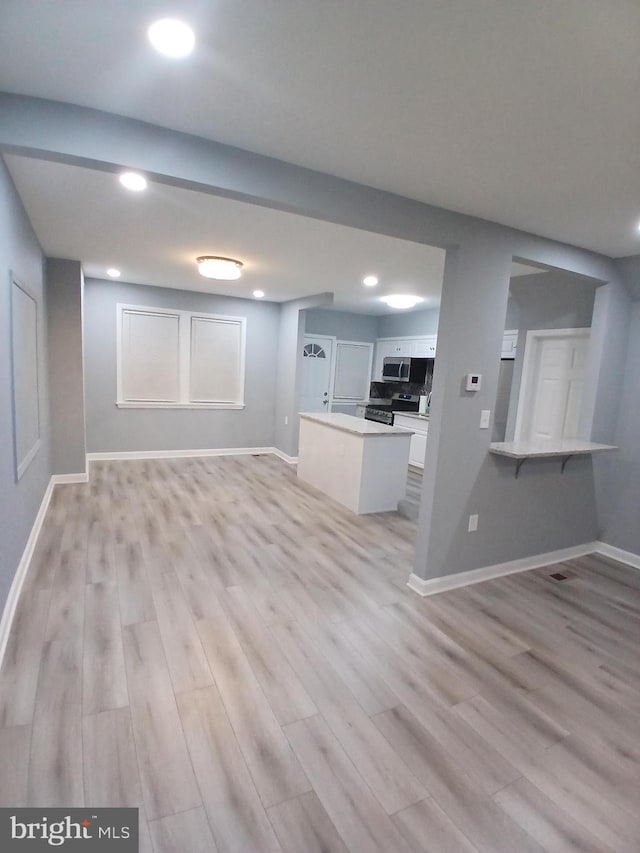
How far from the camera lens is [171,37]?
4.40 feet

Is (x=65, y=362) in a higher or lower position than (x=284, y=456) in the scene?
higher

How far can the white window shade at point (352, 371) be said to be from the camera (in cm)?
800

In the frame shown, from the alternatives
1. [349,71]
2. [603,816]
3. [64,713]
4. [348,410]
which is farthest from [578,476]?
[348,410]

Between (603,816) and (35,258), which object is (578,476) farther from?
(35,258)

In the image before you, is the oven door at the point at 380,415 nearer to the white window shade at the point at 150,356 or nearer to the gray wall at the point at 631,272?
the white window shade at the point at 150,356

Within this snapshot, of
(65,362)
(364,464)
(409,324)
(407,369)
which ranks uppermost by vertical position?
(409,324)

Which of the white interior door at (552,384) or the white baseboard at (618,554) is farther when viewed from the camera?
the white interior door at (552,384)

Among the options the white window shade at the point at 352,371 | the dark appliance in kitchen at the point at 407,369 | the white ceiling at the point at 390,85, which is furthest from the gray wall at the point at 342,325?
the white ceiling at the point at 390,85

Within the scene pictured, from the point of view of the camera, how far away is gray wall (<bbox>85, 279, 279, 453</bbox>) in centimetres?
590

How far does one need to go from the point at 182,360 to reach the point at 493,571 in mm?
5067

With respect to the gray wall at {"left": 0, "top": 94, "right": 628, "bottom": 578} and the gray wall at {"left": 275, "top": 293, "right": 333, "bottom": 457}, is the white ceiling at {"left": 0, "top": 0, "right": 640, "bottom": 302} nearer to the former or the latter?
the gray wall at {"left": 0, "top": 94, "right": 628, "bottom": 578}

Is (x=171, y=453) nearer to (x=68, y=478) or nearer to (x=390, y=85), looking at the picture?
(x=68, y=478)

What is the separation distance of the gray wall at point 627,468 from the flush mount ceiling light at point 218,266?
3.59 m

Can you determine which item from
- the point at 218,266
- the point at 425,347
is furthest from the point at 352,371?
the point at 218,266
